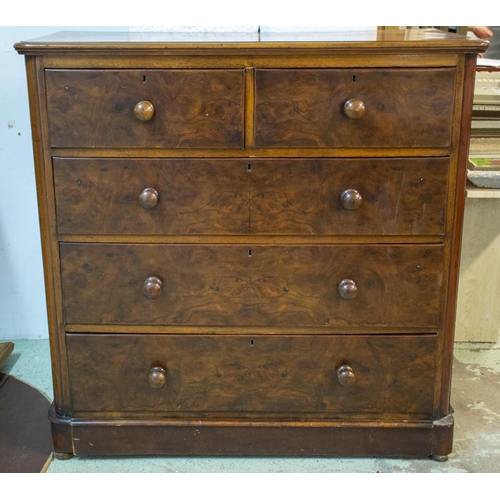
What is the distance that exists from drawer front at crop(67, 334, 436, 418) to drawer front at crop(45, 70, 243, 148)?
1.84 ft

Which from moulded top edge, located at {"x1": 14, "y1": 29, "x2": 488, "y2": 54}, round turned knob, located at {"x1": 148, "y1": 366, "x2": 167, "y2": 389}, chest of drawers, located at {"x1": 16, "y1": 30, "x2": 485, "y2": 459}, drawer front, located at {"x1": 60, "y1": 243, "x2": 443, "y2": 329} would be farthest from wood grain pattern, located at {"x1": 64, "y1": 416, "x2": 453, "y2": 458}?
moulded top edge, located at {"x1": 14, "y1": 29, "x2": 488, "y2": 54}

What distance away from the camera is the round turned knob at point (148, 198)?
193cm

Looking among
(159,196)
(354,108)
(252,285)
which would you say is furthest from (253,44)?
(252,285)

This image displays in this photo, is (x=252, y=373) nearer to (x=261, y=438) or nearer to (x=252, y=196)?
(x=261, y=438)

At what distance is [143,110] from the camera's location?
6.14ft

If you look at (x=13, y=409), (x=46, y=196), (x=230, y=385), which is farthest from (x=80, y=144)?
(x=13, y=409)

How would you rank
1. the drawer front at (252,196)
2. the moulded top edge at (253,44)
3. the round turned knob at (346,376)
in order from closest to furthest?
the moulded top edge at (253,44), the drawer front at (252,196), the round turned knob at (346,376)

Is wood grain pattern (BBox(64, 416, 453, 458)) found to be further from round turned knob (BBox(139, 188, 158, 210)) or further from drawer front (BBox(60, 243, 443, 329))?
round turned knob (BBox(139, 188, 158, 210))

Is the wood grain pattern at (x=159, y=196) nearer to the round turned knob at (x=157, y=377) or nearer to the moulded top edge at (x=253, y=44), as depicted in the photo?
the moulded top edge at (x=253, y=44)

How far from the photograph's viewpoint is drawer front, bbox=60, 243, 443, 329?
2002 mm

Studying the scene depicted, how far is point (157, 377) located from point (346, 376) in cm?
53

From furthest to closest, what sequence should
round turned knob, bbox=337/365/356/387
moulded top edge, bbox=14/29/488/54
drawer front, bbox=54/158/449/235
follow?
round turned knob, bbox=337/365/356/387 < drawer front, bbox=54/158/449/235 < moulded top edge, bbox=14/29/488/54

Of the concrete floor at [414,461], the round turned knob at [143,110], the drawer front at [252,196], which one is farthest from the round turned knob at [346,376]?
the round turned knob at [143,110]

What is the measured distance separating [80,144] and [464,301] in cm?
162
